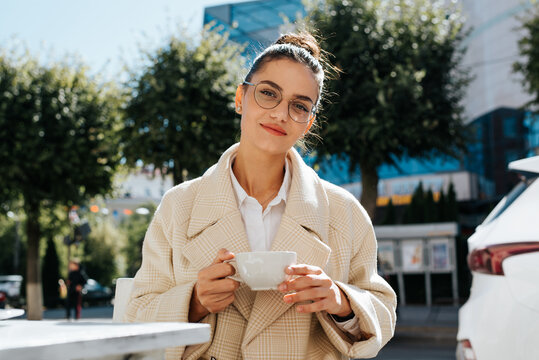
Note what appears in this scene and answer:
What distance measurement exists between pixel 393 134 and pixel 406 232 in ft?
19.8

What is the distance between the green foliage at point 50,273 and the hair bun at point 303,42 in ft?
91.9

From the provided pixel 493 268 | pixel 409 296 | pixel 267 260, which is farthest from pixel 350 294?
pixel 409 296

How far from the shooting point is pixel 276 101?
2141 millimetres

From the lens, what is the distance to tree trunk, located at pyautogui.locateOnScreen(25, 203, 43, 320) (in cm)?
1653

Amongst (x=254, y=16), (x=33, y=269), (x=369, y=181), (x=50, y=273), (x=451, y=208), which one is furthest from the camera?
(x=254, y=16)

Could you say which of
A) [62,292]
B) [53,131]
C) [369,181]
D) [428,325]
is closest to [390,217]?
[369,181]

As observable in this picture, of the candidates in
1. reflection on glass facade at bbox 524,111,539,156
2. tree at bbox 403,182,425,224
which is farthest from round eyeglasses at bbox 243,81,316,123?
reflection on glass facade at bbox 524,111,539,156

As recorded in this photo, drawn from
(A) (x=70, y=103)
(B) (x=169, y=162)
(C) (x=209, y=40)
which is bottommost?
(B) (x=169, y=162)

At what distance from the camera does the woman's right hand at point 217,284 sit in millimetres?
1808

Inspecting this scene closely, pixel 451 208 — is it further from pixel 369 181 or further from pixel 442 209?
pixel 369 181

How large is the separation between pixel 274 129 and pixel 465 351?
1609mm

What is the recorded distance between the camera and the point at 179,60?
15.3 meters

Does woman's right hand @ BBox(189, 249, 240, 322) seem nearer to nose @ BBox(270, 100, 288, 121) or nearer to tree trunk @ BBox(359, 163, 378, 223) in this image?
nose @ BBox(270, 100, 288, 121)

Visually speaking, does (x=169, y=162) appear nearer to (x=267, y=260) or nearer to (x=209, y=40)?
(x=209, y=40)
